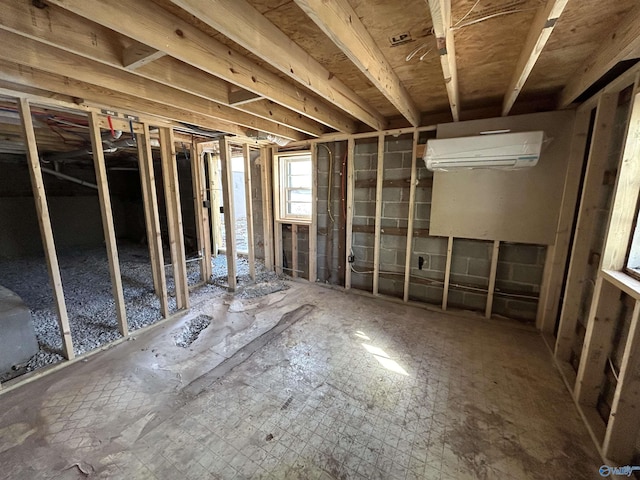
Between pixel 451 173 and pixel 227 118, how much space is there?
2317 mm

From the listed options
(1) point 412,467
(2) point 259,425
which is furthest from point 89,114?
(1) point 412,467

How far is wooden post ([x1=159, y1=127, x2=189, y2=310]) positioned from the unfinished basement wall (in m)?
4.72

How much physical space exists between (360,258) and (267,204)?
1.67m

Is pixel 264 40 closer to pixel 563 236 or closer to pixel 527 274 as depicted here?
pixel 563 236

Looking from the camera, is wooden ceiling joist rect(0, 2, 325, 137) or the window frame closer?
wooden ceiling joist rect(0, 2, 325, 137)

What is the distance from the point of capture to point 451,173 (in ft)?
8.89

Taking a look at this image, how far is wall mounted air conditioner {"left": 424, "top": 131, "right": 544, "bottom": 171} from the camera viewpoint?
211 centimetres

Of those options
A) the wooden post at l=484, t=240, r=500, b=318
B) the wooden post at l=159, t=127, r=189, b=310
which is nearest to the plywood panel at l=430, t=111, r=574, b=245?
the wooden post at l=484, t=240, r=500, b=318

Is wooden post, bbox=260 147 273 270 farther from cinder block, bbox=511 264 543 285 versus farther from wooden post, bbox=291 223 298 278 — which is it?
cinder block, bbox=511 264 543 285

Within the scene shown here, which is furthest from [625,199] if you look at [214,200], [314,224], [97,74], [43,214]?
[214,200]

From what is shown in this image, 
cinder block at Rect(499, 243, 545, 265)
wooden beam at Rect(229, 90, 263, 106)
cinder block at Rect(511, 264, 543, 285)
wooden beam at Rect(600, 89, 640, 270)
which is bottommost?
cinder block at Rect(511, 264, 543, 285)

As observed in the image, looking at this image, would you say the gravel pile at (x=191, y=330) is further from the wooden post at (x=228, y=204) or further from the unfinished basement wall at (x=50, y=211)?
the unfinished basement wall at (x=50, y=211)

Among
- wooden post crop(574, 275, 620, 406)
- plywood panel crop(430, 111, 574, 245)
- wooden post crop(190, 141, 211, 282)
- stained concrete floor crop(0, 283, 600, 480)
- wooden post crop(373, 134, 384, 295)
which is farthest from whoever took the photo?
wooden post crop(190, 141, 211, 282)

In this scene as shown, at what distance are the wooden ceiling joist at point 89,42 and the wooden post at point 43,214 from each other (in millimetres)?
908
